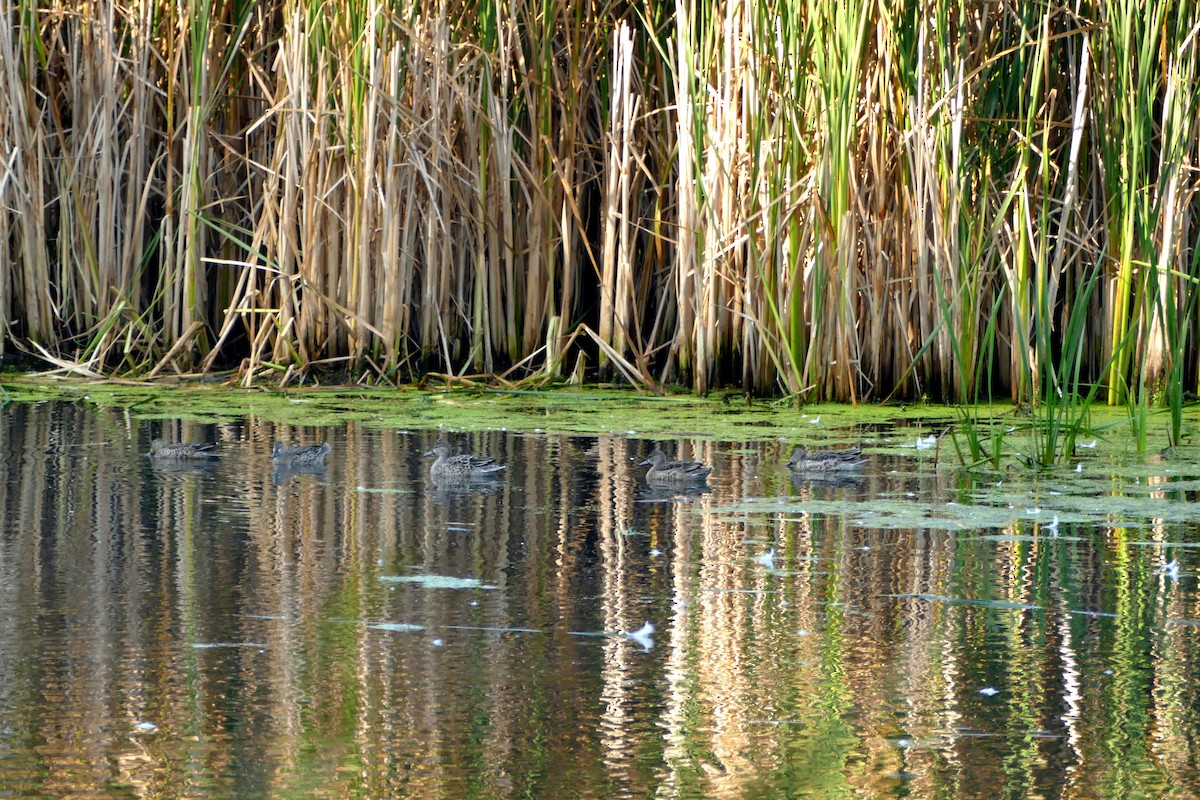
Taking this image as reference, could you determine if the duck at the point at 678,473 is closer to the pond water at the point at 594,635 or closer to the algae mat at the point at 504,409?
the pond water at the point at 594,635

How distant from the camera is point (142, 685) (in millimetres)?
3713

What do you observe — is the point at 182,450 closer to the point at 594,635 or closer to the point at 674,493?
the point at 674,493

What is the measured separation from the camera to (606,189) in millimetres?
9398

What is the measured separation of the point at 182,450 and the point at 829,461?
2.28m

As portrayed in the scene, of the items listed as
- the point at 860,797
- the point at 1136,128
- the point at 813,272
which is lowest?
the point at 860,797

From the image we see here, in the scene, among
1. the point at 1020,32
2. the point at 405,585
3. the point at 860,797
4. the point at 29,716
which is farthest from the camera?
the point at 1020,32

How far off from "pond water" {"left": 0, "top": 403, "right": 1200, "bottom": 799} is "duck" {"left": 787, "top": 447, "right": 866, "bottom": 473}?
67 millimetres

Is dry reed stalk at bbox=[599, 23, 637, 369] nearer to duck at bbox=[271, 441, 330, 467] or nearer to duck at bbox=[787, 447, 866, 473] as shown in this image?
duck at bbox=[787, 447, 866, 473]

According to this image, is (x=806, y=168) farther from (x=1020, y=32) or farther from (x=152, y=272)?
(x=152, y=272)

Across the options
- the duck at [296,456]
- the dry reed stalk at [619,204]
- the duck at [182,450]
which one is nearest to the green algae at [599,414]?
the dry reed stalk at [619,204]

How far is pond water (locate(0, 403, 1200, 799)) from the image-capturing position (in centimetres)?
329

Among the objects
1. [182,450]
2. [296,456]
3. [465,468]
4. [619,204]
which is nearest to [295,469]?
[296,456]

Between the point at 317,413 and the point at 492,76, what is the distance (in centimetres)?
203

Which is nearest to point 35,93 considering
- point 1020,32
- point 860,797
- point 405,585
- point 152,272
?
point 152,272
